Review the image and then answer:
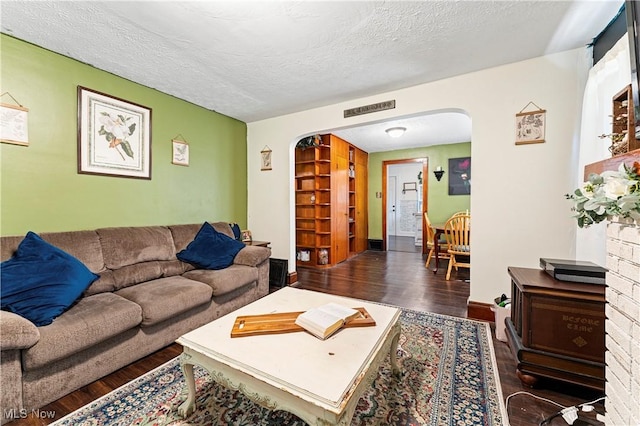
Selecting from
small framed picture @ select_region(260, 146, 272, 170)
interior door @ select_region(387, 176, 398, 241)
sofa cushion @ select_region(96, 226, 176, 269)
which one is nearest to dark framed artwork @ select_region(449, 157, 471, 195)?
interior door @ select_region(387, 176, 398, 241)

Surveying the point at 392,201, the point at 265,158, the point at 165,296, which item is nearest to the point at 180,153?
the point at 265,158

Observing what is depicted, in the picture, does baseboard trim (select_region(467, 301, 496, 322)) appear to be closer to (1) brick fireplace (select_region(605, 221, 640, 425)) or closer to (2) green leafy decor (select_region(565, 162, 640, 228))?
(1) brick fireplace (select_region(605, 221, 640, 425))

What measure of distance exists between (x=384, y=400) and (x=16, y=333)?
1952mm

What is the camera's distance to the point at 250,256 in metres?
2.85

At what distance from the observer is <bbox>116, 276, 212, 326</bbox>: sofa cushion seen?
185 centimetres

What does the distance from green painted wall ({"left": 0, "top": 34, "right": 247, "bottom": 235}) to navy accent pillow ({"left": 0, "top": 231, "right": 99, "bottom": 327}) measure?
473 mm

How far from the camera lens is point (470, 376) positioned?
5.41 ft

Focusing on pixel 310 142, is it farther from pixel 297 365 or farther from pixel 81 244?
pixel 297 365

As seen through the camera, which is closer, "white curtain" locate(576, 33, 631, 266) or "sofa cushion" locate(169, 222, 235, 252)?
"white curtain" locate(576, 33, 631, 266)

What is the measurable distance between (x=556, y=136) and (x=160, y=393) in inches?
139

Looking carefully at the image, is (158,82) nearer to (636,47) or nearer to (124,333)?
(124,333)

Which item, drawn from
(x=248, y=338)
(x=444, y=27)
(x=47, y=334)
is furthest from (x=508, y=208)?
(x=47, y=334)

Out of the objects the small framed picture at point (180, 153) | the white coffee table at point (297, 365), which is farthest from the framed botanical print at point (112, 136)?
the white coffee table at point (297, 365)

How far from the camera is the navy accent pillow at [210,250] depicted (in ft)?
8.85
